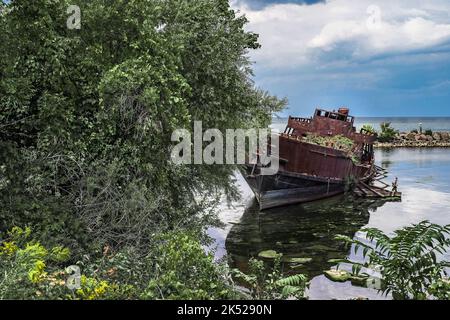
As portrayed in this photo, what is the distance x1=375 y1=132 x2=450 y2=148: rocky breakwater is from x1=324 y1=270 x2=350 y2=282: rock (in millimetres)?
70092

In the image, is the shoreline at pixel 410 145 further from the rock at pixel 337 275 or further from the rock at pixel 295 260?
the rock at pixel 337 275

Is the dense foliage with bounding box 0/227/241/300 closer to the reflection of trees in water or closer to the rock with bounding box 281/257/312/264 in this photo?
the reflection of trees in water

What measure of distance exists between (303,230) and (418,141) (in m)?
72.3

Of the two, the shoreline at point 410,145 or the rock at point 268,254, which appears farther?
the shoreline at point 410,145

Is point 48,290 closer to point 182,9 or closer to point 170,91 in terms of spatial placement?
point 170,91

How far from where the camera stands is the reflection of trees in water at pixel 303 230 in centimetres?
1791

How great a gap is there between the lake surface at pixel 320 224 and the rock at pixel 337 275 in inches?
9.8

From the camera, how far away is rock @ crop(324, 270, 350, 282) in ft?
48.6

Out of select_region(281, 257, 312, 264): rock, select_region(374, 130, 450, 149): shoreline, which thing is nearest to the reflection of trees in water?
select_region(281, 257, 312, 264): rock

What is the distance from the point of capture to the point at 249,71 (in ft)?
53.1

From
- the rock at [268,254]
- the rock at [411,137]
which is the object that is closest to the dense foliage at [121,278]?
the rock at [268,254]

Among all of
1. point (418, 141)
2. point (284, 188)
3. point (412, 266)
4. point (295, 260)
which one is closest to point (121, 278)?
point (412, 266)

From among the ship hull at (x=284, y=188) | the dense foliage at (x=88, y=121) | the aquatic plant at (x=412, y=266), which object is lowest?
the ship hull at (x=284, y=188)

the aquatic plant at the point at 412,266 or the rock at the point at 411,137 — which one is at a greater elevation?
the rock at the point at 411,137
